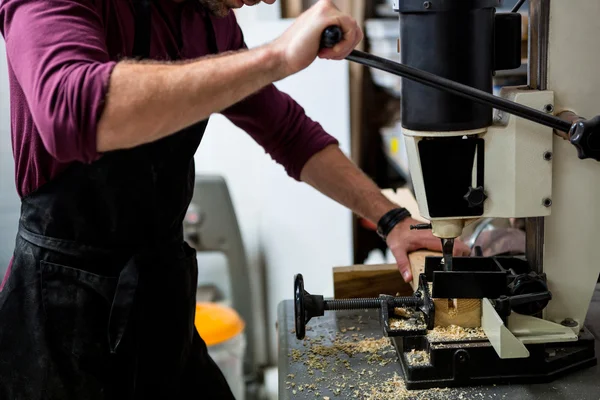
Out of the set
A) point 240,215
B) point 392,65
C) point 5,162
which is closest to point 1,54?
point 5,162

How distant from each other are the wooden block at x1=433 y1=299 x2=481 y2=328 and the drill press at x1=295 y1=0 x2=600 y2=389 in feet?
0.06

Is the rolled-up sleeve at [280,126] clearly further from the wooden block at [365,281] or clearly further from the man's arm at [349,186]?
the wooden block at [365,281]

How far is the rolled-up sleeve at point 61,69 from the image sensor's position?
102 centimetres

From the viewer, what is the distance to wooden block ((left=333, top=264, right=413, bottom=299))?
155cm

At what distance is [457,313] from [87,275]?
631 millimetres

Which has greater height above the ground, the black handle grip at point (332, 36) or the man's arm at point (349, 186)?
the black handle grip at point (332, 36)

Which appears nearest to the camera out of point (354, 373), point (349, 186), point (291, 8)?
point (354, 373)

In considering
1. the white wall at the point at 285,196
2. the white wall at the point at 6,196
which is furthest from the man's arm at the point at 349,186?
the white wall at the point at 6,196

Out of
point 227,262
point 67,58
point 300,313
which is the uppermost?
point 67,58

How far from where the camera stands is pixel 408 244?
1.53 m

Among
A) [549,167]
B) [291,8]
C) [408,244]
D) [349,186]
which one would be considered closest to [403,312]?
[408,244]

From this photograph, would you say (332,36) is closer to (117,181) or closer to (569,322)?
(117,181)

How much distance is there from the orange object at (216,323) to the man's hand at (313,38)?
1.65 m

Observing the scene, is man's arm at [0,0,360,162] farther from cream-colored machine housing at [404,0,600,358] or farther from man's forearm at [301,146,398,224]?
man's forearm at [301,146,398,224]
